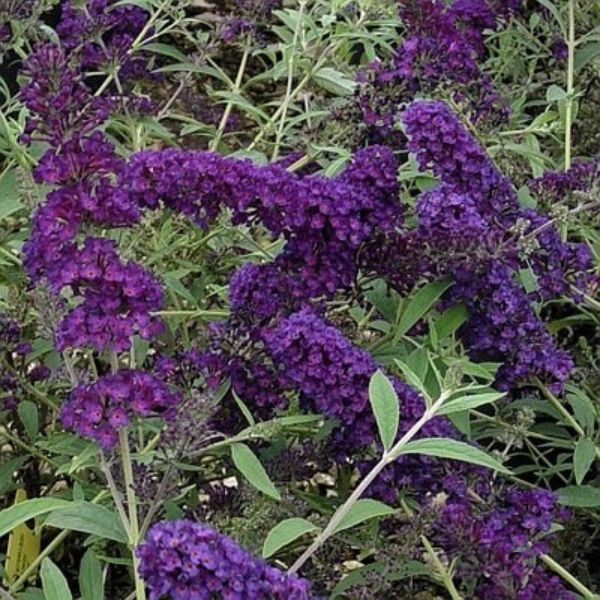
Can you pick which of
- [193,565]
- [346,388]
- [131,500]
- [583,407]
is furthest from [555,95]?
[193,565]

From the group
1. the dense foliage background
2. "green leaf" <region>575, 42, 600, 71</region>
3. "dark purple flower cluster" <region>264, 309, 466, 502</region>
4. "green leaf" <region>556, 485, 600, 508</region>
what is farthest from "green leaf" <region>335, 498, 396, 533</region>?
"green leaf" <region>575, 42, 600, 71</region>

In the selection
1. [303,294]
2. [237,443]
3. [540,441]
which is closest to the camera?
[237,443]

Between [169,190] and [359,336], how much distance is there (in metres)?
0.48

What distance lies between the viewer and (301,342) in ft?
5.75

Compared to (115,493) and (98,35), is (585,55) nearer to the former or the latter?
(98,35)

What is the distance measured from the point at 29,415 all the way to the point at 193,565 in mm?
981

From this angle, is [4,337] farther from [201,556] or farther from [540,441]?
[540,441]

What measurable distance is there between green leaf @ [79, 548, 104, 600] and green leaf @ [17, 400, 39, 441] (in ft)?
1.28

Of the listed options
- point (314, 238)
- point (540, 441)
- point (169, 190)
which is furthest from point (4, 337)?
point (540, 441)

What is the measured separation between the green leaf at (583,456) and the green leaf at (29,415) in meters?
0.91

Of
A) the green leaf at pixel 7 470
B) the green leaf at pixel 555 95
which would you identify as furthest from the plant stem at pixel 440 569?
the green leaf at pixel 555 95

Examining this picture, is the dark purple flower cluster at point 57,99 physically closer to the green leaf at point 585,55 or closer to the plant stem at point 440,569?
the plant stem at point 440,569

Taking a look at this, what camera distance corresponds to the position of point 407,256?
2.01 meters

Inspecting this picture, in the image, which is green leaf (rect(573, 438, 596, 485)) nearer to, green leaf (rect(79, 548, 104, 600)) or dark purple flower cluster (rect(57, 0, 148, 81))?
green leaf (rect(79, 548, 104, 600))
